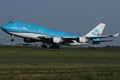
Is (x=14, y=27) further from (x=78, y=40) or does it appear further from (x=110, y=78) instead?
(x=110, y=78)

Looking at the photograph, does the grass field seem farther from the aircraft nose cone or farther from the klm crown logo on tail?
the klm crown logo on tail

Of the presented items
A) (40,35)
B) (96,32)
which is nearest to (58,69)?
(40,35)

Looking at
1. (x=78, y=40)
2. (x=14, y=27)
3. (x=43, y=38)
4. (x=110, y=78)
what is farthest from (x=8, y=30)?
(x=110, y=78)

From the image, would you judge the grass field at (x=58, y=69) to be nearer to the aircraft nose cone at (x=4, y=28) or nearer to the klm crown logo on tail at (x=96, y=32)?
the aircraft nose cone at (x=4, y=28)

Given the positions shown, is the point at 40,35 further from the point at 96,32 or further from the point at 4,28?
the point at 96,32

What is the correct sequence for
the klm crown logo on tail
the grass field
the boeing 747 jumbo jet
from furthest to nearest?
the klm crown logo on tail
the boeing 747 jumbo jet
the grass field

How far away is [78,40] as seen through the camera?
88750mm

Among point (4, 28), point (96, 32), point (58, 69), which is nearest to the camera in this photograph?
point (58, 69)

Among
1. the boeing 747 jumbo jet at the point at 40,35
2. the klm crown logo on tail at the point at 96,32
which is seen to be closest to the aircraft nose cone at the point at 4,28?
the boeing 747 jumbo jet at the point at 40,35

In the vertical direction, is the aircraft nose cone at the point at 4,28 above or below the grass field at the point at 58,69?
above

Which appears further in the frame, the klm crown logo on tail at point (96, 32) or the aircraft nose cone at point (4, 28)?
the klm crown logo on tail at point (96, 32)

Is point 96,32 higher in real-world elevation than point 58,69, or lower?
higher

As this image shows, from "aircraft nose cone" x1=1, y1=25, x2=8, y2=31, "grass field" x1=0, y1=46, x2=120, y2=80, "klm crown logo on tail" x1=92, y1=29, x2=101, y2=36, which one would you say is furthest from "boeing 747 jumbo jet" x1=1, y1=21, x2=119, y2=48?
"grass field" x1=0, y1=46, x2=120, y2=80

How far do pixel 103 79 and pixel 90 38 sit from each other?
71134mm
